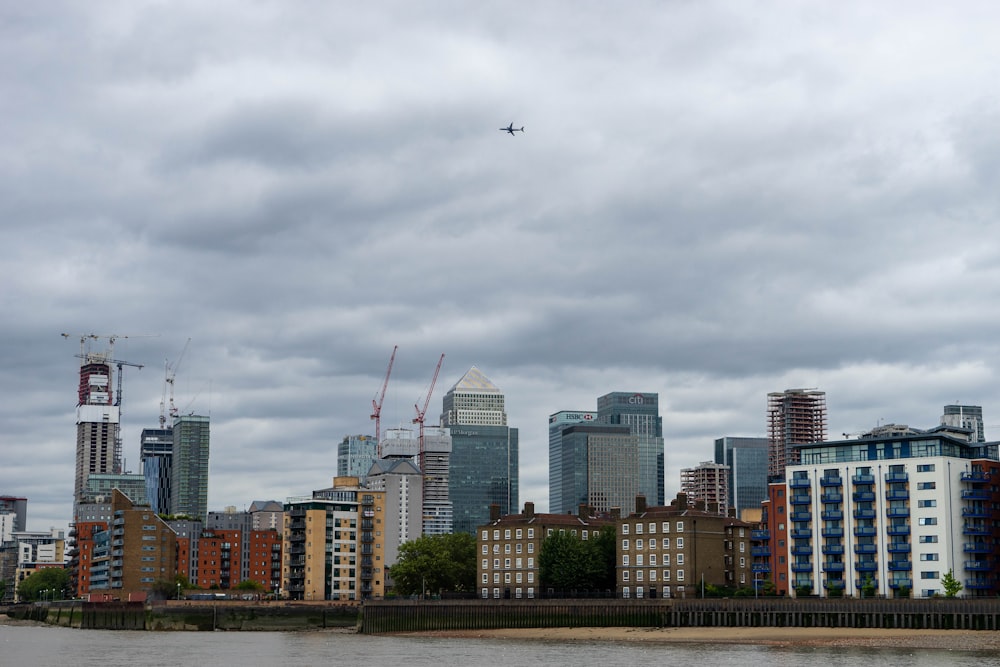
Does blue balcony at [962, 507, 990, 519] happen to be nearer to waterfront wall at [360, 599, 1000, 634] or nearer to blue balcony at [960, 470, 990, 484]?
blue balcony at [960, 470, 990, 484]

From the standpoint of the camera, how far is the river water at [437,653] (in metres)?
115

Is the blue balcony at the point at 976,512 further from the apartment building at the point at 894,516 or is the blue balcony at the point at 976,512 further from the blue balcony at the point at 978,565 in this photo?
the blue balcony at the point at 978,565

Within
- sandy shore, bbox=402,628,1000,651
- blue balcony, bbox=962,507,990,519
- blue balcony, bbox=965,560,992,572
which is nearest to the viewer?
sandy shore, bbox=402,628,1000,651

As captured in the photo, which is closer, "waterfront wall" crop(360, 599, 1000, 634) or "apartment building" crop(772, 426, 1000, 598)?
"waterfront wall" crop(360, 599, 1000, 634)

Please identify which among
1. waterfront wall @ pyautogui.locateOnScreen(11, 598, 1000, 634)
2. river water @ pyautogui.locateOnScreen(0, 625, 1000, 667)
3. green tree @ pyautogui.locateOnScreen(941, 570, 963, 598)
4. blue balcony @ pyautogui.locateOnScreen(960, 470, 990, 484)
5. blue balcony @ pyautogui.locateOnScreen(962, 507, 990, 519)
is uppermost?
blue balcony @ pyautogui.locateOnScreen(960, 470, 990, 484)

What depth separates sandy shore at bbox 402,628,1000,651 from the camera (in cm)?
12769

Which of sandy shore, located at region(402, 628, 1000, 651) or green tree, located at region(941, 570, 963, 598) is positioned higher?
green tree, located at region(941, 570, 963, 598)

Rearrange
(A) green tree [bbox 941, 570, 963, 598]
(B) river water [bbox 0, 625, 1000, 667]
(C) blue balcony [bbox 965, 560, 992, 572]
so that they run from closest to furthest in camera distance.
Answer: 1. (B) river water [bbox 0, 625, 1000, 667]
2. (A) green tree [bbox 941, 570, 963, 598]
3. (C) blue balcony [bbox 965, 560, 992, 572]

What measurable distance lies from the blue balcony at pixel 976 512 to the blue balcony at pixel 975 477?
3.44 meters

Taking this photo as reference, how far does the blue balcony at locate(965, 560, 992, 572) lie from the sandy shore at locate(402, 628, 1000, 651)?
31.3 metres

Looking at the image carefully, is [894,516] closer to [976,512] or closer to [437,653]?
[976,512]

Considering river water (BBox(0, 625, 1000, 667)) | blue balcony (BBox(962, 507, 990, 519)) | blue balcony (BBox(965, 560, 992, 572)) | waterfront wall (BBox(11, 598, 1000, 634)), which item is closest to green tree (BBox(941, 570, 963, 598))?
blue balcony (BBox(965, 560, 992, 572))

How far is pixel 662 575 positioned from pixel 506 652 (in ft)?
229

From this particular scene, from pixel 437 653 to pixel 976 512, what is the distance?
252 ft
